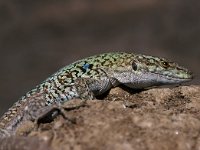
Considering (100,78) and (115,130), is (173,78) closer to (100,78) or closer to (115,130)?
(100,78)

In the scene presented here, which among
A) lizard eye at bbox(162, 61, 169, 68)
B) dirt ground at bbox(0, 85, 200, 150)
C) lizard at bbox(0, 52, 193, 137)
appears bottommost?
dirt ground at bbox(0, 85, 200, 150)

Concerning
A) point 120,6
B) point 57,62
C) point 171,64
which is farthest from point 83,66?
point 120,6

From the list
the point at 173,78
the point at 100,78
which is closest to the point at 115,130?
the point at 100,78

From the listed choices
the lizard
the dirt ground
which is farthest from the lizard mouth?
the dirt ground

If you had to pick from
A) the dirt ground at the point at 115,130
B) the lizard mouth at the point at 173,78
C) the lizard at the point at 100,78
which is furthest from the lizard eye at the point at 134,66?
the dirt ground at the point at 115,130

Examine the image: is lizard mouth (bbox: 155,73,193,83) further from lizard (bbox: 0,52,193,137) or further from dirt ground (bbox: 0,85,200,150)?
dirt ground (bbox: 0,85,200,150)

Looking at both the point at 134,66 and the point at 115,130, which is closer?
the point at 115,130
